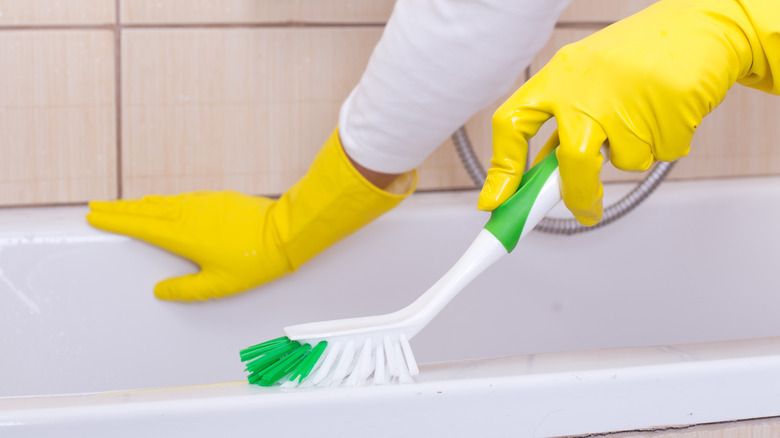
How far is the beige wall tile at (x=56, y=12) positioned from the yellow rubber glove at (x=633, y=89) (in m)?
0.56

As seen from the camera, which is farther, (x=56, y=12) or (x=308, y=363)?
(x=56, y=12)

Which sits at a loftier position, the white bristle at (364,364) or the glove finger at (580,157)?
the glove finger at (580,157)

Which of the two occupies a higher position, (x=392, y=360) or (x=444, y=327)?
(x=392, y=360)

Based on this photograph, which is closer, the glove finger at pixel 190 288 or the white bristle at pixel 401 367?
the white bristle at pixel 401 367

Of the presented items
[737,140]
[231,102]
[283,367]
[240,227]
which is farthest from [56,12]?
[737,140]

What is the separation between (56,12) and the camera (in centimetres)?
86

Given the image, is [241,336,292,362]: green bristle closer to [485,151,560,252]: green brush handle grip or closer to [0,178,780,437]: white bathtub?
[0,178,780,437]: white bathtub

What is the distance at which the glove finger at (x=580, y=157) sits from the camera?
0.49 m

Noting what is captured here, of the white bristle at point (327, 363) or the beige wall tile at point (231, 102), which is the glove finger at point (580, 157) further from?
the beige wall tile at point (231, 102)

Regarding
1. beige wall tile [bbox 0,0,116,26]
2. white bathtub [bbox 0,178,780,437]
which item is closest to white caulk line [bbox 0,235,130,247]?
white bathtub [bbox 0,178,780,437]

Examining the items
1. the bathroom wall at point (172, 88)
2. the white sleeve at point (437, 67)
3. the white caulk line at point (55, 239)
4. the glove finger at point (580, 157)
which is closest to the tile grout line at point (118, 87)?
the bathroom wall at point (172, 88)

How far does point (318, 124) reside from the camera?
95 centimetres

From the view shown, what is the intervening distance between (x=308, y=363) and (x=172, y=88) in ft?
1.77

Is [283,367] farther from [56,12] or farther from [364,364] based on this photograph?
[56,12]
